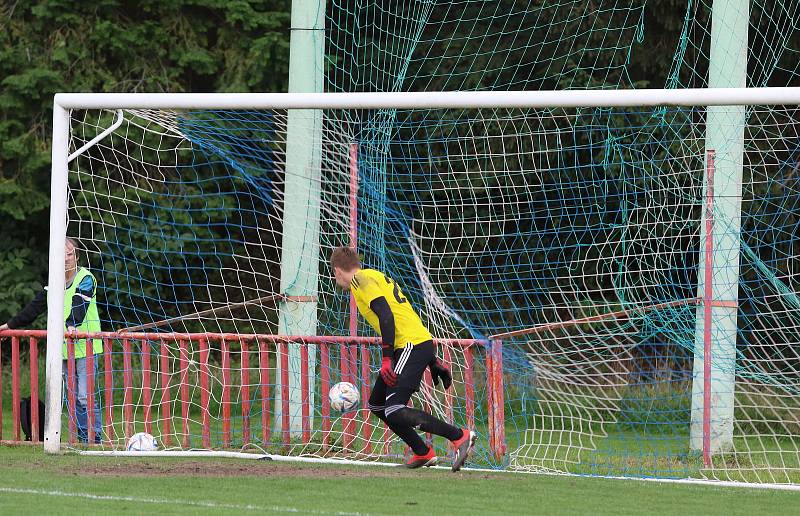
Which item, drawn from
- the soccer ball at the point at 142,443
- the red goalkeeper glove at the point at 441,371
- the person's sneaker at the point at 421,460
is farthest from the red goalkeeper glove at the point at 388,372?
the soccer ball at the point at 142,443

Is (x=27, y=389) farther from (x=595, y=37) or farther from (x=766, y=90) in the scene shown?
(x=766, y=90)

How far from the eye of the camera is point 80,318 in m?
11.2

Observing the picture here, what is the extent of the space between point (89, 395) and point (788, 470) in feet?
19.3

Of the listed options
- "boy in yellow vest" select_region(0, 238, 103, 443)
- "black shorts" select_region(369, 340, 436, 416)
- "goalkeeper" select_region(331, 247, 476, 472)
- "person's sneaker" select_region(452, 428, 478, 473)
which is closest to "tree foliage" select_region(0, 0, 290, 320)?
"boy in yellow vest" select_region(0, 238, 103, 443)

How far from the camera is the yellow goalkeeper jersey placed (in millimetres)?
9086

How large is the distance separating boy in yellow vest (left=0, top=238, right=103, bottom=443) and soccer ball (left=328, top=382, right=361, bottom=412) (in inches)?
Result: 91.1

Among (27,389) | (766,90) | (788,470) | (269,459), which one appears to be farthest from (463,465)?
(27,389)

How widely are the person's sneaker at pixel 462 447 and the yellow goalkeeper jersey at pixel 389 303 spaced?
0.75 m

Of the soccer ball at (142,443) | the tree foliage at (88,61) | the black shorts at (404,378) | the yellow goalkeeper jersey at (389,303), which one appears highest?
the tree foliage at (88,61)

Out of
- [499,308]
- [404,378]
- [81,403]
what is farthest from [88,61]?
[404,378]

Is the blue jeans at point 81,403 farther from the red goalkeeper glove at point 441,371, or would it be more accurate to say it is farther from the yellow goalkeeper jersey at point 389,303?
the red goalkeeper glove at point 441,371

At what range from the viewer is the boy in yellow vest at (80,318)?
11.0 meters

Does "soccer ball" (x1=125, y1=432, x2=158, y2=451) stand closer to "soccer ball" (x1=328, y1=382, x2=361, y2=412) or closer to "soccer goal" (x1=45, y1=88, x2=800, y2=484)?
"soccer goal" (x1=45, y1=88, x2=800, y2=484)

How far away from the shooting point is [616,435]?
41.1ft
